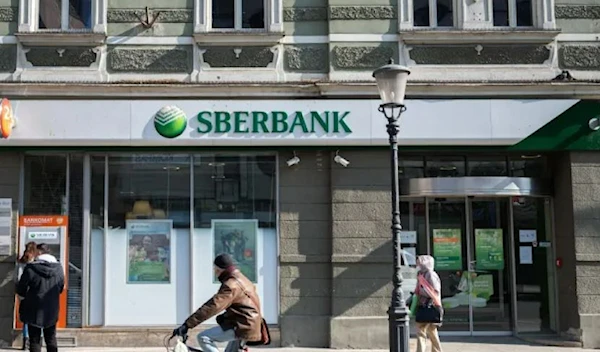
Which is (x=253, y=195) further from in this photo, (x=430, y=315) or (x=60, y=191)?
(x=430, y=315)

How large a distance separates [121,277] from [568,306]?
23.2ft

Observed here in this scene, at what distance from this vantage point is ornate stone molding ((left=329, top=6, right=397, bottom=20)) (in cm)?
1127

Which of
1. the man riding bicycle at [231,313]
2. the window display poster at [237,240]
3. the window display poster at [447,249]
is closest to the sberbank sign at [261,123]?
the window display poster at [237,240]

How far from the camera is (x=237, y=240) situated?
11.4 m

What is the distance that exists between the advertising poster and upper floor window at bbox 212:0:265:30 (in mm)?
5013

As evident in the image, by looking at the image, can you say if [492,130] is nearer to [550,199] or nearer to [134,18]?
[550,199]

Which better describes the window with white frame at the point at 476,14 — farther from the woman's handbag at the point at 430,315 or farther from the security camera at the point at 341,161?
the woman's handbag at the point at 430,315

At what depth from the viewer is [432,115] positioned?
1107 centimetres

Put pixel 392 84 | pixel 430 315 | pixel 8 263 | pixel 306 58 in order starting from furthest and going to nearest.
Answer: pixel 306 58 < pixel 8 263 < pixel 430 315 < pixel 392 84

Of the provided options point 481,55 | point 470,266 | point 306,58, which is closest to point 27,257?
point 306,58

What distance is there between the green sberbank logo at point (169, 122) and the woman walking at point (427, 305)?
4.23 meters

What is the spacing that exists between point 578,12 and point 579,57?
732 millimetres

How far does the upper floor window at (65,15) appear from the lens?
1141 cm

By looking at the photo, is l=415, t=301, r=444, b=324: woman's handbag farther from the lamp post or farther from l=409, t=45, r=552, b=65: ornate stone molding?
l=409, t=45, r=552, b=65: ornate stone molding
